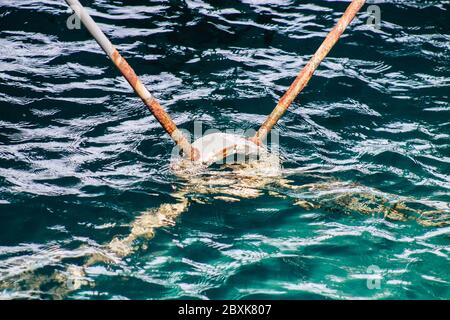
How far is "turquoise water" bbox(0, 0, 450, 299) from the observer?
3795mm

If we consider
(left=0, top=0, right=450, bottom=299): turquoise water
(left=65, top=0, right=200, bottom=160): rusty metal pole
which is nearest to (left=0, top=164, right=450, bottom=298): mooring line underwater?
(left=0, top=0, right=450, bottom=299): turquoise water

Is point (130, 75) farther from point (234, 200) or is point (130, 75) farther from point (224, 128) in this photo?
point (224, 128)

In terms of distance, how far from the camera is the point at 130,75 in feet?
14.1

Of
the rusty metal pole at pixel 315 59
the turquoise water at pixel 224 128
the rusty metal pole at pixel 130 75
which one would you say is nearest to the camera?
the turquoise water at pixel 224 128

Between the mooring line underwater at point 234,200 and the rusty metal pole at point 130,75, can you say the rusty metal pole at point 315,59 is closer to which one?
the mooring line underwater at point 234,200

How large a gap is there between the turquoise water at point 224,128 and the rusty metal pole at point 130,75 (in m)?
0.37

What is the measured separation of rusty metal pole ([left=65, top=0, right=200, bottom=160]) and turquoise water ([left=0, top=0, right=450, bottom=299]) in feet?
1.20

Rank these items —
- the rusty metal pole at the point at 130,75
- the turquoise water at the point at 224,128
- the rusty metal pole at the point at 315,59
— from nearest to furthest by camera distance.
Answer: the turquoise water at the point at 224,128 → the rusty metal pole at the point at 130,75 → the rusty metal pole at the point at 315,59

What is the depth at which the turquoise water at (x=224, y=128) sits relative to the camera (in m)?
3.79

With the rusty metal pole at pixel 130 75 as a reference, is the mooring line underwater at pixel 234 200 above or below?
below

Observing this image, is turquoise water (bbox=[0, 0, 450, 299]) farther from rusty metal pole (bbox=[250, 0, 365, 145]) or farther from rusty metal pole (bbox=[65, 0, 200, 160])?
rusty metal pole (bbox=[250, 0, 365, 145])

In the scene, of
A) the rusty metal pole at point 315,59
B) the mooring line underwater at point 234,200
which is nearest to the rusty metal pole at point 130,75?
the mooring line underwater at point 234,200

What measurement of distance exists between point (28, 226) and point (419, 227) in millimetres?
3028
